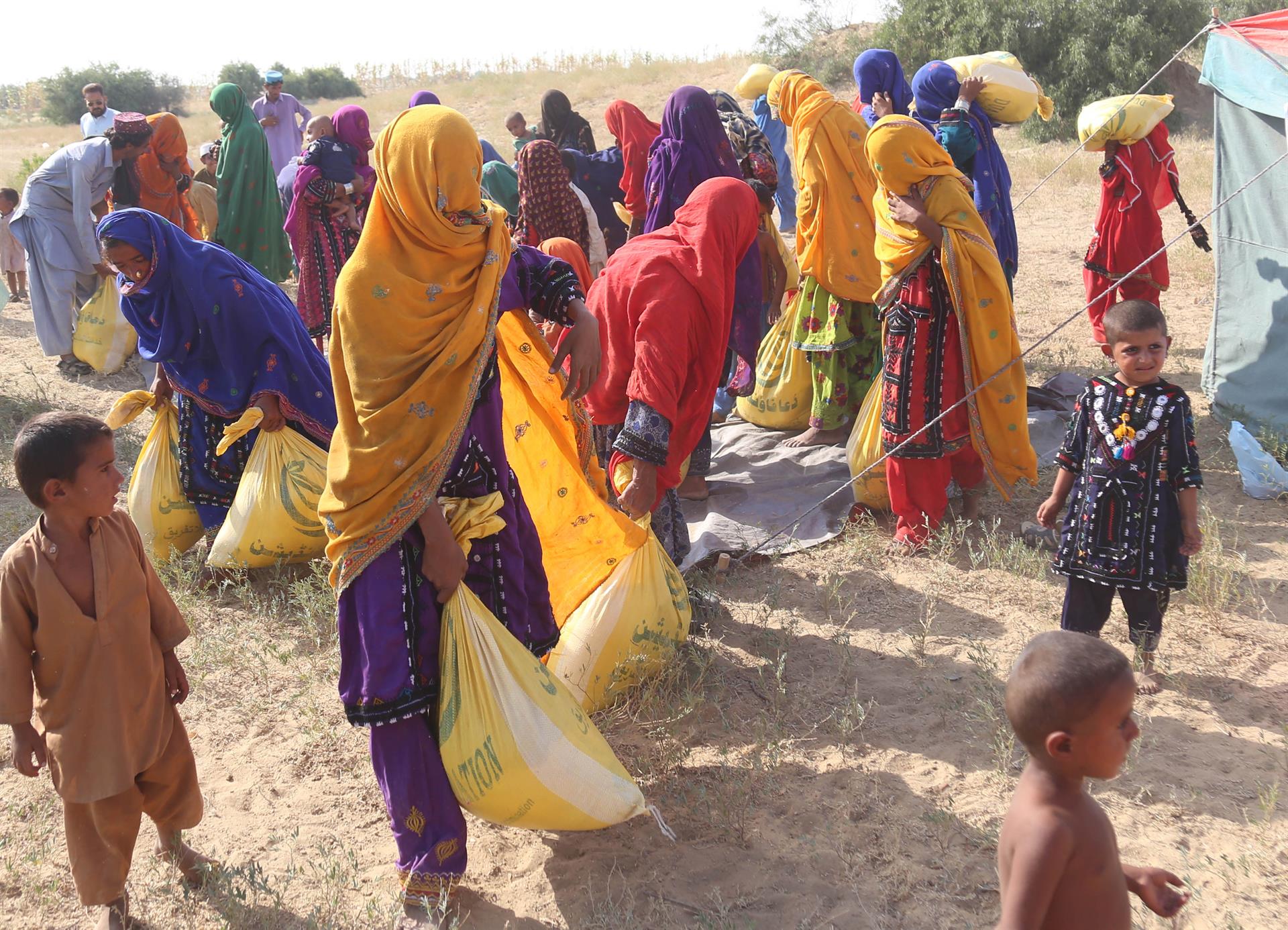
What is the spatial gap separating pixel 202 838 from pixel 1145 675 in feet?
9.96

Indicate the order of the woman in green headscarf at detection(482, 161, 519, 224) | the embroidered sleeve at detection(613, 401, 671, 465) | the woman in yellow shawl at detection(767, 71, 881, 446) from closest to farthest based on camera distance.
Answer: the embroidered sleeve at detection(613, 401, 671, 465) < the woman in yellow shawl at detection(767, 71, 881, 446) < the woman in green headscarf at detection(482, 161, 519, 224)

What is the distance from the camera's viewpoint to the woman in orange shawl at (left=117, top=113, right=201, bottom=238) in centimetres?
847

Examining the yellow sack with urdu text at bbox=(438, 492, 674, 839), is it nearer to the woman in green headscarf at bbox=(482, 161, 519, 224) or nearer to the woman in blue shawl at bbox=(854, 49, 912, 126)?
the woman in blue shawl at bbox=(854, 49, 912, 126)

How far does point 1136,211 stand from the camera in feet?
21.8

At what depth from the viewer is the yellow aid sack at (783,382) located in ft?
20.0

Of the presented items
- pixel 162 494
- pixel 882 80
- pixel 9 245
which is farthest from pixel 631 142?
pixel 9 245

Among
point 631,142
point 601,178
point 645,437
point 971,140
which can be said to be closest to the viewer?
point 645,437

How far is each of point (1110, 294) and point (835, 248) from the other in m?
1.96

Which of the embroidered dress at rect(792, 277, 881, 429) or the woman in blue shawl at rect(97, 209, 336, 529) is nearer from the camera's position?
the woman in blue shawl at rect(97, 209, 336, 529)

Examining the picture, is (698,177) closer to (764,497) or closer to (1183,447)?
(764,497)

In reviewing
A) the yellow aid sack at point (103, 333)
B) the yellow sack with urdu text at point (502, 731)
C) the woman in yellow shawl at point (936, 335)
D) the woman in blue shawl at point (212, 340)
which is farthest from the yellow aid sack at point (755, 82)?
the yellow sack with urdu text at point (502, 731)

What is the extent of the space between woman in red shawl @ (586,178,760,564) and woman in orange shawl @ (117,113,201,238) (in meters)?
6.09

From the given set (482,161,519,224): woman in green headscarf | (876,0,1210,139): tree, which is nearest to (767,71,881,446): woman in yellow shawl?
(482,161,519,224): woman in green headscarf

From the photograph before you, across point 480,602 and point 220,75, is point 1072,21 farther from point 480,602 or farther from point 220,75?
point 220,75
